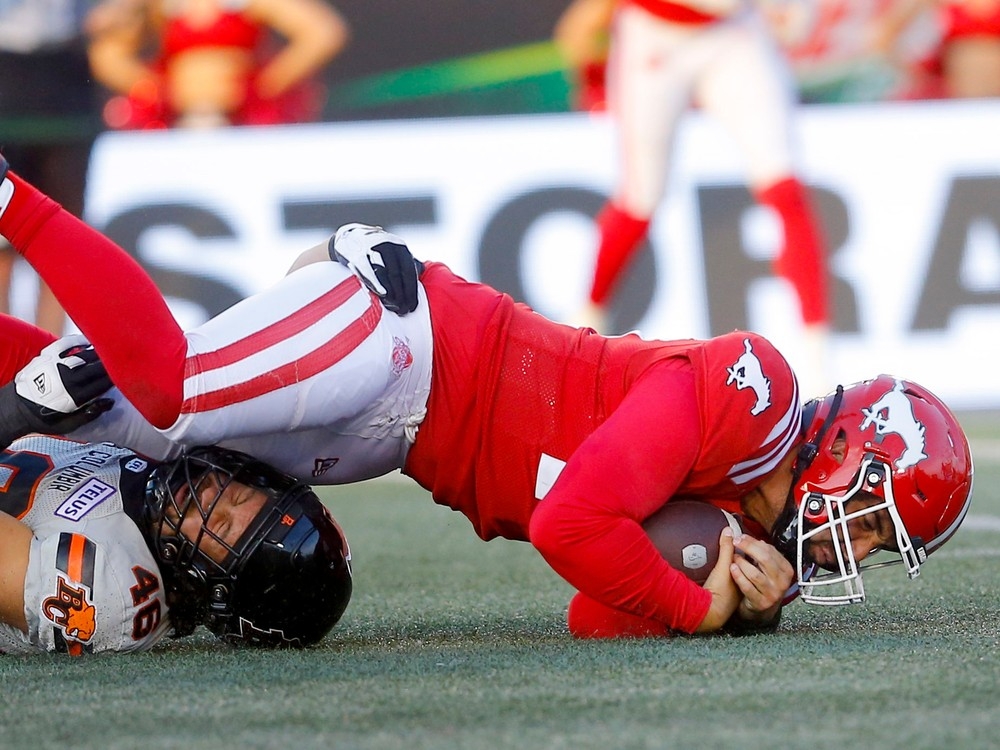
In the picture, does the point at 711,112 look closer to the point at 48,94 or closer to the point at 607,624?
the point at 48,94

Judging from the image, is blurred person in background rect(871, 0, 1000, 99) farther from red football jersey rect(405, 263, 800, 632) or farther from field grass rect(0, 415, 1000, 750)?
red football jersey rect(405, 263, 800, 632)

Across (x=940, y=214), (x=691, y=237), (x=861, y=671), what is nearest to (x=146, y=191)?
(x=691, y=237)

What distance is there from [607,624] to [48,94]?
16.1ft

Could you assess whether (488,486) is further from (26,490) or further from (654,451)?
(26,490)

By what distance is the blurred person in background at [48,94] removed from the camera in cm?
635

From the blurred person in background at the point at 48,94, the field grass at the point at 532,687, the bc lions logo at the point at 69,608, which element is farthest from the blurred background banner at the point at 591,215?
the bc lions logo at the point at 69,608

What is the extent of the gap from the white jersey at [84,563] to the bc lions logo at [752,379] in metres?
0.92

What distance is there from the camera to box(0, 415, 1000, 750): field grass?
1.63m

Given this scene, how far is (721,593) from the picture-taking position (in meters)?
2.28

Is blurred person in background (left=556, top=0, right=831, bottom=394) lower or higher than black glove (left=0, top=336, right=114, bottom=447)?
higher

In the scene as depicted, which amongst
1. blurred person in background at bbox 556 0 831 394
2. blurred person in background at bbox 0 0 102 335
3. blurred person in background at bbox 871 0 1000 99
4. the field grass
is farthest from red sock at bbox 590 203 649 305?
the field grass

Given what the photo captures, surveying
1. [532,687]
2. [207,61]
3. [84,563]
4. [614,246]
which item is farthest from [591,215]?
[532,687]

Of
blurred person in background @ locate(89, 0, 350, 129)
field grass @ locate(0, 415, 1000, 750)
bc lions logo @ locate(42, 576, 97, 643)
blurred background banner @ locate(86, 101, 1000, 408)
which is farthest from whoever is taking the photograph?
blurred person in background @ locate(89, 0, 350, 129)

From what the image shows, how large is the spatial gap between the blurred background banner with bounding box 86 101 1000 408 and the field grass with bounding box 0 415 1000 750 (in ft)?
11.5
